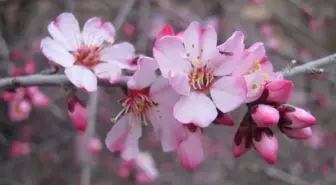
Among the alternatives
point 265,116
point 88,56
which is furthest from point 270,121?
point 88,56

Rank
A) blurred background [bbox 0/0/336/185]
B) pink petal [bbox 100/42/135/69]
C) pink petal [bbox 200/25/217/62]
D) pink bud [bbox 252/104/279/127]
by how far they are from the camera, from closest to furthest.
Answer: pink bud [bbox 252/104/279/127] → pink petal [bbox 200/25/217/62] → pink petal [bbox 100/42/135/69] → blurred background [bbox 0/0/336/185]

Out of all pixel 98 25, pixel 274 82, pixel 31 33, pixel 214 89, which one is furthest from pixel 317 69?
pixel 31 33

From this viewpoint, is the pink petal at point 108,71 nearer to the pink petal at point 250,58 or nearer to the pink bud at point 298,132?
the pink petal at point 250,58

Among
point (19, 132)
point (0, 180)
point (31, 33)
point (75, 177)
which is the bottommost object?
point (75, 177)

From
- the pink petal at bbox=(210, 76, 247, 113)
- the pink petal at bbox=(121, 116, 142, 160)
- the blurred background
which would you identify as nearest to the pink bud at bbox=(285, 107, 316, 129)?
the pink petal at bbox=(210, 76, 247, 113)

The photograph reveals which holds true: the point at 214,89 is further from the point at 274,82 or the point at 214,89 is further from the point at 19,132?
the point at 19,132

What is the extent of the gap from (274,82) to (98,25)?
0.53m

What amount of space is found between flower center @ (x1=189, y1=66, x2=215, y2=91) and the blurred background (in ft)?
2.66

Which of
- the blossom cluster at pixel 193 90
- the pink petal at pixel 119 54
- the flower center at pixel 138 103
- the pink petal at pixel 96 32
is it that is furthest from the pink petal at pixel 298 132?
the pink petal at pixel 96 32

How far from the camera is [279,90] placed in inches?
33.4

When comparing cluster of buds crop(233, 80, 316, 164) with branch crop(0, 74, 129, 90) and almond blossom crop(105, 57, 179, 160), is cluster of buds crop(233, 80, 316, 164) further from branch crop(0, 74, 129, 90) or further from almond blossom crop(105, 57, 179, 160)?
branch crop(0, 74, 129, 90)

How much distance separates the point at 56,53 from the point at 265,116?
1.68ft

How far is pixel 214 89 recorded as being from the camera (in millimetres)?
926

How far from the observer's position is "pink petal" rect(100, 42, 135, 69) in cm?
104
